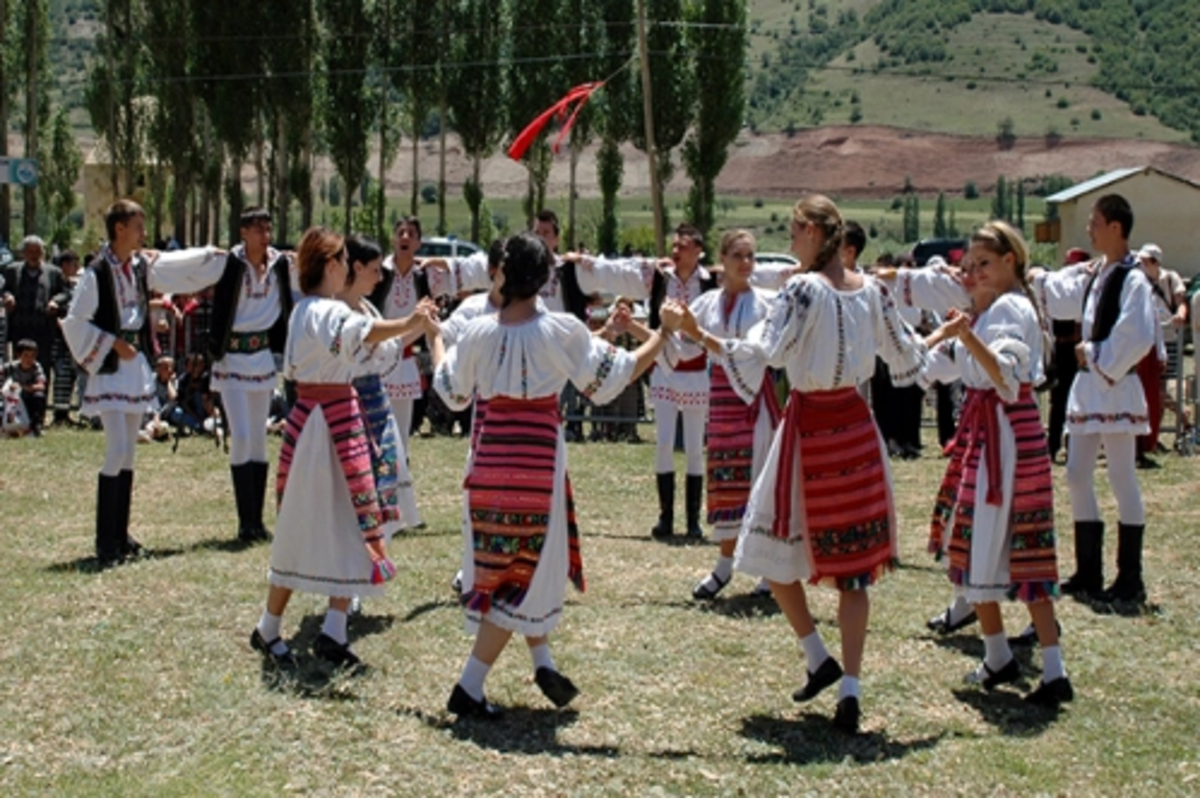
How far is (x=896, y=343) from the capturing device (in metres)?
5.77

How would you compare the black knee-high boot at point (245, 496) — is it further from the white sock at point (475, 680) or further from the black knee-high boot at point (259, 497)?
the white sock at point (475, 680)

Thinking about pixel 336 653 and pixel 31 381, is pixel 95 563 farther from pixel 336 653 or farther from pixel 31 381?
pixel 31 381

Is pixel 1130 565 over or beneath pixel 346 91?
beneath

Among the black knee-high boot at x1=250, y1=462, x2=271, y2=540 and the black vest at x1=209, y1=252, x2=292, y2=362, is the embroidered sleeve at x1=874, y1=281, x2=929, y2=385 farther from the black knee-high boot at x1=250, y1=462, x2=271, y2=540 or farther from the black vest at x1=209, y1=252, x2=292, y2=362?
the black knee-high boot at x1=250, y1=462, x2=271, y2=540

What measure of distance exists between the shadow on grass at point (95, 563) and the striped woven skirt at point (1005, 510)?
4.71 metres

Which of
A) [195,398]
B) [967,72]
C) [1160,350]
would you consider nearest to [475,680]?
[1160,350]

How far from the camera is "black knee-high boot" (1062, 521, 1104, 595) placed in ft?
26.1

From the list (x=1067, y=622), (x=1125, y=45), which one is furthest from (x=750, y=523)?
(x=1125, y=45)

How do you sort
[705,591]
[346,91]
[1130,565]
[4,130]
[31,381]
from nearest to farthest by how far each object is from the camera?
[705,591], [1130,565], [31,381], [4,130], [346,91]

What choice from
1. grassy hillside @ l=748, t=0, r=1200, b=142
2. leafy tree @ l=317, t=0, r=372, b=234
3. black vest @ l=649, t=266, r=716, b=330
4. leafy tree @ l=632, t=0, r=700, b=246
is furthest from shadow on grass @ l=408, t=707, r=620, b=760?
grassy hillside @ l=748, t=0, r=1200, b=142

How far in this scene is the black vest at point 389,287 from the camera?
926 cm

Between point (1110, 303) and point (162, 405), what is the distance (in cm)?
1042

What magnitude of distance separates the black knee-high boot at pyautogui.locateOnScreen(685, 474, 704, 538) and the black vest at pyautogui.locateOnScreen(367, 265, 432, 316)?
79.6 inches

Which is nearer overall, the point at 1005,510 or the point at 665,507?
the point at 1005,510
